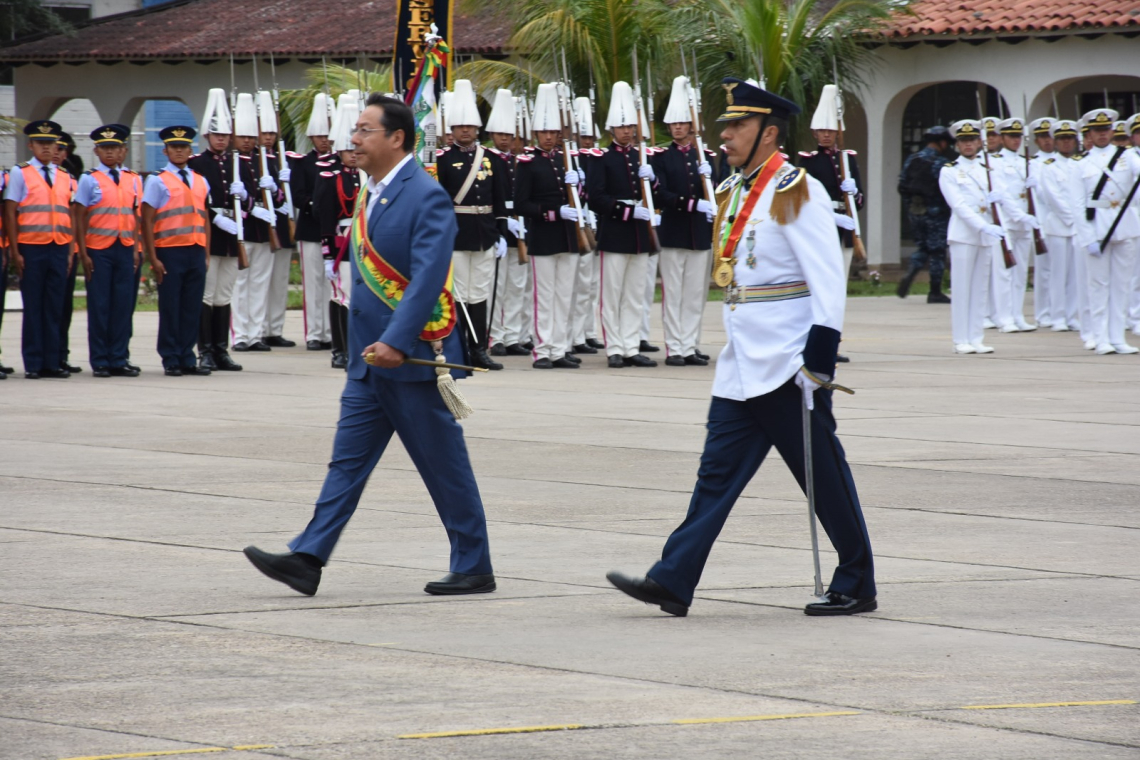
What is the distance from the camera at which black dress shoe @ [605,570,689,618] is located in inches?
233

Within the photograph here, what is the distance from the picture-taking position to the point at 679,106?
15.0 metres

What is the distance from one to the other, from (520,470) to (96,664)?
4.29 meters

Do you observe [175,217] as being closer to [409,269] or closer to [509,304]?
[509,304]

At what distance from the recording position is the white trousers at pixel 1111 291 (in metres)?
16.3

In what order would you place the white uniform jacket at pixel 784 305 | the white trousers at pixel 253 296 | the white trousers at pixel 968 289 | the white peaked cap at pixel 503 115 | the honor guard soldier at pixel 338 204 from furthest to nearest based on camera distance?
1. the white trousers at pixel 253 296
2. the white trousers at pixel 968 289
3. the white peaked cap at pixel 503 115
4. the honor guard soldier at pixel 338 204
5. the white uniform jacket at pixel 784 305

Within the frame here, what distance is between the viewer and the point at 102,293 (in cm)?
1425

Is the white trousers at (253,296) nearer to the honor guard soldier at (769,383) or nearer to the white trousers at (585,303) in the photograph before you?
the white trousers at (585,303)

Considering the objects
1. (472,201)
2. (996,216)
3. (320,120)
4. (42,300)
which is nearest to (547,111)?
(472,201)

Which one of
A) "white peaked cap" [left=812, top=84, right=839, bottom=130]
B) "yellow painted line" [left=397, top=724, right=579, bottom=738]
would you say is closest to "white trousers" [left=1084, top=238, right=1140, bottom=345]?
"white peaked cap" [left=812, top=84, right=839, bottom=130]

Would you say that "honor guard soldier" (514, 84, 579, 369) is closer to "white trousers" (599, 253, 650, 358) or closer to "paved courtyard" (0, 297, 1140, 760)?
"white trousers" (599, 253, 650, 358)

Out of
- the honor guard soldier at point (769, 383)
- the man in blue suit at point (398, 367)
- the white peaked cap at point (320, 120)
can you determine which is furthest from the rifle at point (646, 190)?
the honor guard soldier at point (769, 383)

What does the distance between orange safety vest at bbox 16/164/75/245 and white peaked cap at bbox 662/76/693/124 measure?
16.5 ft

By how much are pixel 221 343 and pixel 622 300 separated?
3426mm

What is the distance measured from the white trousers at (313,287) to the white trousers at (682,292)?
3.54 metres
